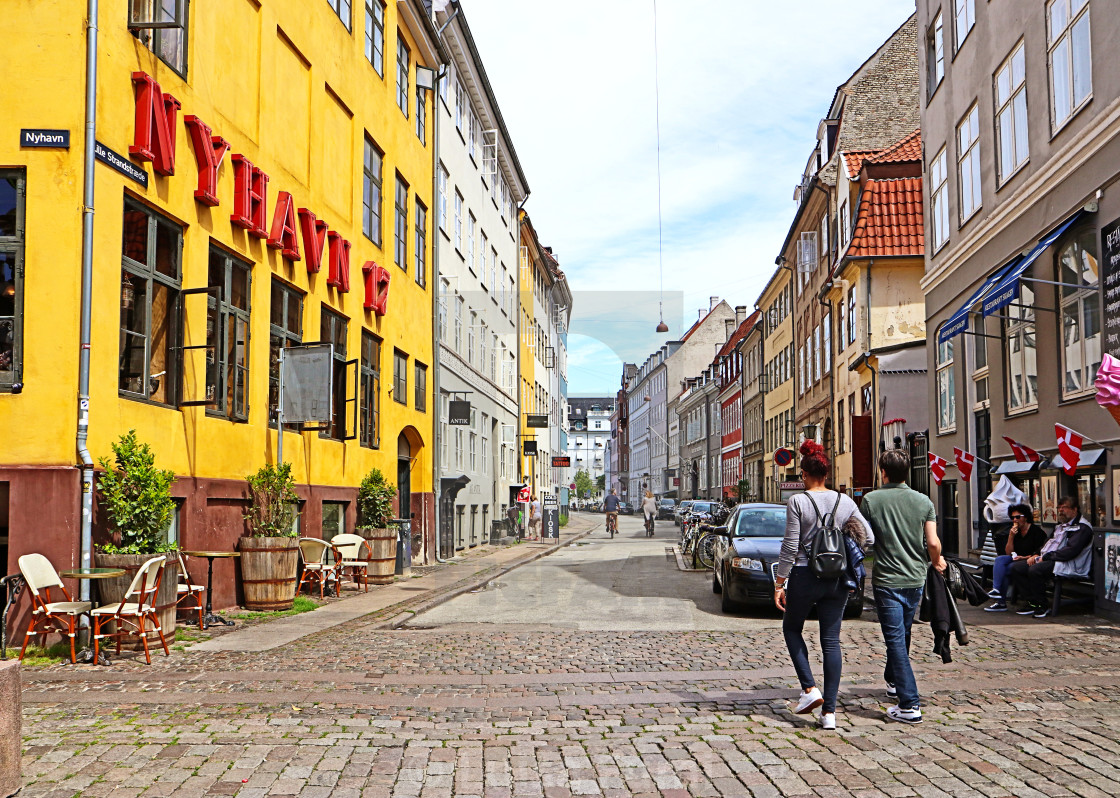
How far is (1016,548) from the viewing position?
1452cm

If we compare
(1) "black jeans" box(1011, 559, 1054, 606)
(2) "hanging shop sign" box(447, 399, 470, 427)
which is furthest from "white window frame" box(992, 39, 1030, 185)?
(2) "hanging shop sign" box(447, 399, 470, 427)

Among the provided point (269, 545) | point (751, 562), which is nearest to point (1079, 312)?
point (751, 562)

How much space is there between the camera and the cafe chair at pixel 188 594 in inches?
476

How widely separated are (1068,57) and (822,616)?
1112 centimetres

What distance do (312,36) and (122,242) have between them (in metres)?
7.89

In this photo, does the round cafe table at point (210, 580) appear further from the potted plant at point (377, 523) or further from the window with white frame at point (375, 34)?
the window with white frame at point (375, 34)

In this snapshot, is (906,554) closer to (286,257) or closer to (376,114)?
(286,257)

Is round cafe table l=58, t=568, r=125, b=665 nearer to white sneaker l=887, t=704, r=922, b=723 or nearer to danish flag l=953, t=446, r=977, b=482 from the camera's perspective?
white sneaker l=887, t=704, r=922, b=723

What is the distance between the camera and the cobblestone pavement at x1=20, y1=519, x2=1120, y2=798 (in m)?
5.80

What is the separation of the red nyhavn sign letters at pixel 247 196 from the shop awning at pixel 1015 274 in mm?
10253

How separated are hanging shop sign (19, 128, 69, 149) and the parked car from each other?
29.3 ft

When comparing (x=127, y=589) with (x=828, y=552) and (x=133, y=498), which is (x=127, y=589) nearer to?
(x=133, y=498)

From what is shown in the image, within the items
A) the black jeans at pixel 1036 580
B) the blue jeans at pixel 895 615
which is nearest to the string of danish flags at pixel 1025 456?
the black jeans at pixel 1036 580

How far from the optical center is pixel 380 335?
22.0m
